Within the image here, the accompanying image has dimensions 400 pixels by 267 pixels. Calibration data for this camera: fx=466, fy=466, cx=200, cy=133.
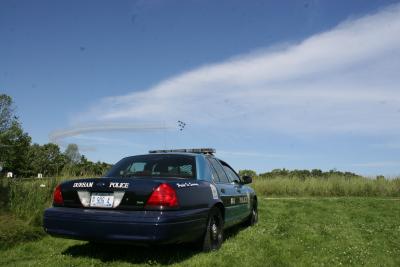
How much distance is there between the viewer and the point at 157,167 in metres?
6.78

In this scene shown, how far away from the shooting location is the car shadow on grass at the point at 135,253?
19.4 ft

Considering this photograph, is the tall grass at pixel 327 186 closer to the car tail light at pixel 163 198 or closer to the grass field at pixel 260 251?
the grass field at pixel 260 251

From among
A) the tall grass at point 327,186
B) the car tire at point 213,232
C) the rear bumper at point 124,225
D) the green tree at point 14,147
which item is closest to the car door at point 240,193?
the car tire at point 213,232

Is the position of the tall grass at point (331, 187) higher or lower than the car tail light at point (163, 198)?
higher

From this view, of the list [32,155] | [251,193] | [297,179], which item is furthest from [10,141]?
[251,193]

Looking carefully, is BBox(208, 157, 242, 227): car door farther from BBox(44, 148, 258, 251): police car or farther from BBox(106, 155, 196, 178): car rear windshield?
BBox(106, 155, 196, 178): car rear windshield

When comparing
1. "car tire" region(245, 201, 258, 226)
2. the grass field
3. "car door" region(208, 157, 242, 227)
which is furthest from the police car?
"car tire" region(245, 201, 258, 226)

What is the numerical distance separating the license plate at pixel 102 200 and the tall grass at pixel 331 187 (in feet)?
61.5

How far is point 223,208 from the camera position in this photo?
7.08 m

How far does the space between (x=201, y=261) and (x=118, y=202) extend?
1.26 m

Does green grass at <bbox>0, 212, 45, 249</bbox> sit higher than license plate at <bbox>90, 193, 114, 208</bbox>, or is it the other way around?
license plate at <bbox>90, 193, 114, 208</bbox>

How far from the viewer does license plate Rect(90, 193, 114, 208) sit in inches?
223

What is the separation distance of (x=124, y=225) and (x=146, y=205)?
348mm

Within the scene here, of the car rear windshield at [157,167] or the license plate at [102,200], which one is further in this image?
the car rear windshield at [157,167]
